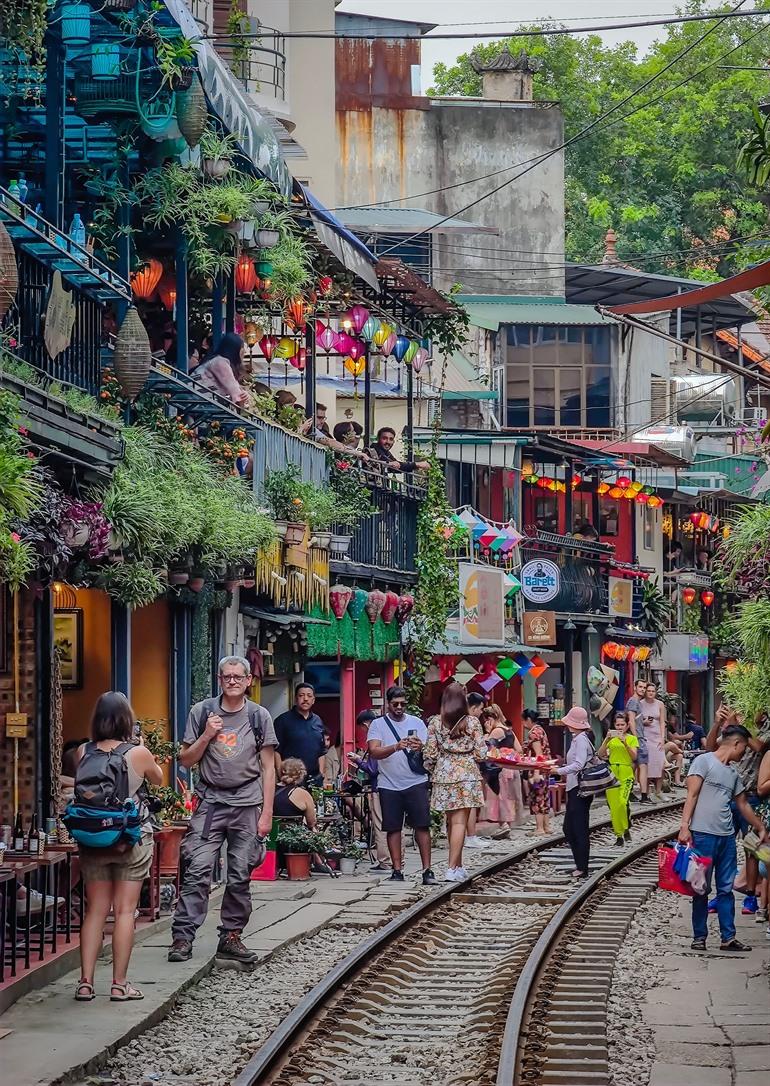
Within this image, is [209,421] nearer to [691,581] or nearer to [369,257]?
[369,257]

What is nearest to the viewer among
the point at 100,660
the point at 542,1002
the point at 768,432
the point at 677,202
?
the point at 768,432

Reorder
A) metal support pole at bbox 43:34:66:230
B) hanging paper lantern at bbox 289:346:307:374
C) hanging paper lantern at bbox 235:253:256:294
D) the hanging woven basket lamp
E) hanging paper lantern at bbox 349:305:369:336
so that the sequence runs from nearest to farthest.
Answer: the hanging woven basket lamp < metal support pole at bbox 43:34:66:230 < hanging paper lantern at bbox 235:253:256:294 < hanging paper lantern at bbox 349:305:369:336 < hanging paper lantern at bbox 289:346:307:374

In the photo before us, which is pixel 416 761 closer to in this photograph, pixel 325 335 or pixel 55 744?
pixel 55 744

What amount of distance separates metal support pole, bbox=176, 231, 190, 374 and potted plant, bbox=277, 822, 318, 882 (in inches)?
185

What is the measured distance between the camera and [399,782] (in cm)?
1870

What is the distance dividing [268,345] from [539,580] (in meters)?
17.1

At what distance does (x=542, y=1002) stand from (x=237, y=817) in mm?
2343

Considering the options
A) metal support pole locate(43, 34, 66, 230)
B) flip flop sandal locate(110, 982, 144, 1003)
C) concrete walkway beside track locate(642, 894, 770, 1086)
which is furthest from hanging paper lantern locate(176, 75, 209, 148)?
flip flop sandal locate(110, 982, 144, 1003)

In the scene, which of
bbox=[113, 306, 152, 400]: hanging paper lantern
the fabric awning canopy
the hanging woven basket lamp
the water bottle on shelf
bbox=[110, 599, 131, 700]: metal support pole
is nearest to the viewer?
the hanging woven basket lamp

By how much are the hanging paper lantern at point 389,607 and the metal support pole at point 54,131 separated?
38.9 ft

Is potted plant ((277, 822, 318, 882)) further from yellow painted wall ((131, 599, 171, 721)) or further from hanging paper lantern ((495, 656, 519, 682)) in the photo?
hanging paper lantern ((495, 656, 519, 682))

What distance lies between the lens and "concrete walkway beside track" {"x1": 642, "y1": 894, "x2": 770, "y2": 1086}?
10562mm

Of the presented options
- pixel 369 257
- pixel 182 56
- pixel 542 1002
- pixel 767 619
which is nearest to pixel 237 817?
pixel 542 1002

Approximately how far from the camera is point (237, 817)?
13180mm
